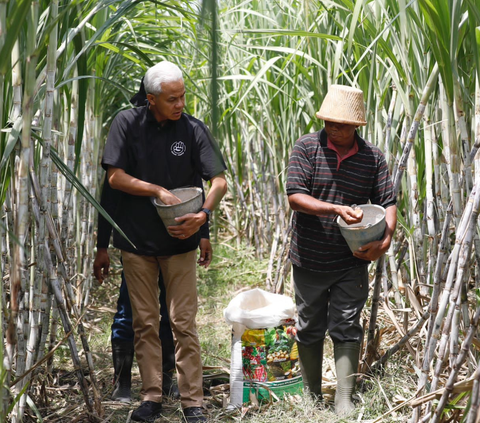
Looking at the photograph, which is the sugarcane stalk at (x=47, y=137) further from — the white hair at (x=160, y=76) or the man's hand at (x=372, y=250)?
the man's hand at (x=372, y=250)

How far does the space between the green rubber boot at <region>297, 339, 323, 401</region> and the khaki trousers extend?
396mm

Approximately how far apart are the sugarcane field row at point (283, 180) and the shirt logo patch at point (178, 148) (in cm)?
30

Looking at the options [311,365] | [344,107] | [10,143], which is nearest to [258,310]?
[311,365]

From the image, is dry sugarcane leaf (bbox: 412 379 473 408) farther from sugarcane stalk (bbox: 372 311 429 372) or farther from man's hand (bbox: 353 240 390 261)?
man's hand (bbox: 353 240 390 261)

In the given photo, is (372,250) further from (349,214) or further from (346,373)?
(346,373)

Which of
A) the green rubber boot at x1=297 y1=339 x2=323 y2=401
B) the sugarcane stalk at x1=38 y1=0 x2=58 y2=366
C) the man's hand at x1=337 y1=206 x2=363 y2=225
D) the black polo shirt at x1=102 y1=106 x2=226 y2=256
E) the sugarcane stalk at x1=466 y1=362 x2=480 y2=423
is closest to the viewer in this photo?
the sugarcane stalk at x1=466 y1=362 x2=480 y2=423

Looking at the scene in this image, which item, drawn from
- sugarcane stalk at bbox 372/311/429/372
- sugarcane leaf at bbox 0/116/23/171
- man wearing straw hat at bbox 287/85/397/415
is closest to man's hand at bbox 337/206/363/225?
man wearing straw hat at bbox 287/85/397/415

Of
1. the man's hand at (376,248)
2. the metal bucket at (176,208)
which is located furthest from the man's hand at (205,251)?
the man's hand at (376,248)

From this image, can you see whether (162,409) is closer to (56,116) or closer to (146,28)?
(56,116)

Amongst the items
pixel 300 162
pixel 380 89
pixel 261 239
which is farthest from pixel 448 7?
pixel 261 239

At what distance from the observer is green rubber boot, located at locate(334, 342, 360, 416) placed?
2451 millimetres

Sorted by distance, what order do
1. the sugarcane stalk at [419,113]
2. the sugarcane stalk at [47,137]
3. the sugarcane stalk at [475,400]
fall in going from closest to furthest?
the sugarcane stalk at [475,400]
the sugarcane stalk at [47,137]
the sugarcane stalk at [419,113]

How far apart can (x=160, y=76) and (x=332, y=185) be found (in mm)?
702

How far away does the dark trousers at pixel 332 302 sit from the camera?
8.10 feet
